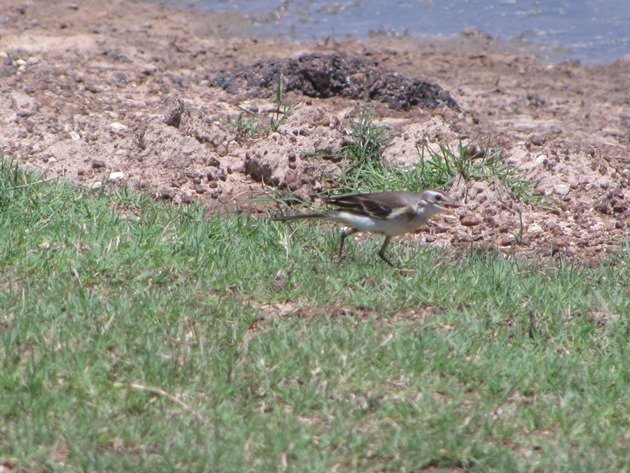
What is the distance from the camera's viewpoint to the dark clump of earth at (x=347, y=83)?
36.1 feet

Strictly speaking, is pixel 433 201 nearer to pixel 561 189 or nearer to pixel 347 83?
pixel 561 189

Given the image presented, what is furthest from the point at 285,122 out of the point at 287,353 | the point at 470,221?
the point at 287,353

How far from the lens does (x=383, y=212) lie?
8.12 metres

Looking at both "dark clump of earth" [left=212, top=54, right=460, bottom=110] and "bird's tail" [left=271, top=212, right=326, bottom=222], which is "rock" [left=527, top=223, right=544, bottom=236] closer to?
"bird's tail" [left=271, top=212, right=326, bottom=222]

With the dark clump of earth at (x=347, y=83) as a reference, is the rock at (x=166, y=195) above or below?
below

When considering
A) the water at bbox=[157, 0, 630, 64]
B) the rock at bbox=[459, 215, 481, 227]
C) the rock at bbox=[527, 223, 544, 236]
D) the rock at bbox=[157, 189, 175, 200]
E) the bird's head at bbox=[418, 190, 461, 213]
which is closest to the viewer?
the bird's head at bbox=[418, 190, 461, 213]

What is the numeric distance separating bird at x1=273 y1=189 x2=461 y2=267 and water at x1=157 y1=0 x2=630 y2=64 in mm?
7368

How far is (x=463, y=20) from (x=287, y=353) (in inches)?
438

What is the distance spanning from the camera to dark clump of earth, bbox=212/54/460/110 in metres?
11.0

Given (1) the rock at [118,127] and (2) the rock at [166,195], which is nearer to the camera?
(2) the rock at [166,195]

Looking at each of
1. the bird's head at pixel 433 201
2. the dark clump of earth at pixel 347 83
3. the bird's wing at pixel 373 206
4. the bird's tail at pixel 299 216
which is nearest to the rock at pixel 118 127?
the dark clump of earth at pixel 347 83

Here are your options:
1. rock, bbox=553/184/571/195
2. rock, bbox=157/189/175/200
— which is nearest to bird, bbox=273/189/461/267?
rock, bbox=157/189/175/200

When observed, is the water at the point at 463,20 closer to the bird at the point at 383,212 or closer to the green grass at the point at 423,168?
the green grass at the point at 423,168

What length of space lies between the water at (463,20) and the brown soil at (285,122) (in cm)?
143
